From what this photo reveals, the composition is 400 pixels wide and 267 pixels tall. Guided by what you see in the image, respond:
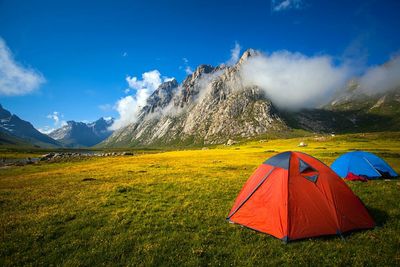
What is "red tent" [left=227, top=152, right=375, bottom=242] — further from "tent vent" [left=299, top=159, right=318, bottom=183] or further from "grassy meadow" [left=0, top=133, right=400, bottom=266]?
"grassy meadow" [left=0, top=133, right=400, bottom=266]

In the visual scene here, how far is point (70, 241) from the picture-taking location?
11516 millimetres

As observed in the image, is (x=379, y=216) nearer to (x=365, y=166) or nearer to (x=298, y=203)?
(x=298, y=203)

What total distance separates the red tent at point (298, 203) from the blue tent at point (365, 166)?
1393cm

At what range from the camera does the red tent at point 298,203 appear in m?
11.5

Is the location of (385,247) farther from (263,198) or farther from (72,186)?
(72,186)

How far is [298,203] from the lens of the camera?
12.1 meters

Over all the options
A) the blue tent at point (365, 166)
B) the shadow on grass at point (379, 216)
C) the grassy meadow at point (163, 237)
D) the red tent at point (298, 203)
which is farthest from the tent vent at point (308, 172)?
the blue tent at point (365, 166)

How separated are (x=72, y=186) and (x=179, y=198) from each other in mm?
14443

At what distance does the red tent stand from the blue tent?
13931 millimetres

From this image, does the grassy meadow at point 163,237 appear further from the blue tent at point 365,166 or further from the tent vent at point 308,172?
the blue tent at point 365,166

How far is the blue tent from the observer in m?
23.8

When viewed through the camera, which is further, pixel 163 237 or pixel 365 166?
pixel 365 166

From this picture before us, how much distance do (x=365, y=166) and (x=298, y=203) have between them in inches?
693

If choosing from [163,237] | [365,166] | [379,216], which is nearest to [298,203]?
[379,216]
